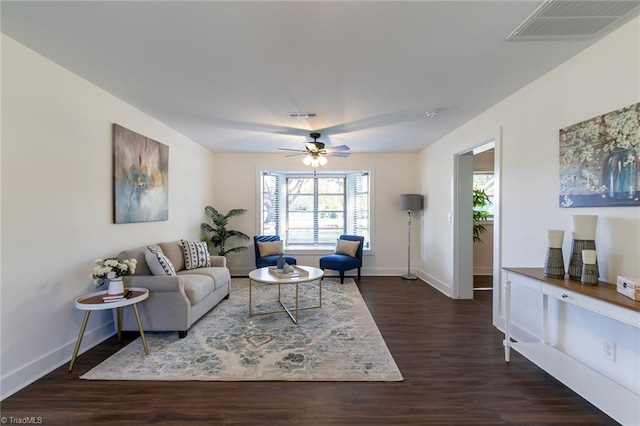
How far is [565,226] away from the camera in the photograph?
2.47 metres

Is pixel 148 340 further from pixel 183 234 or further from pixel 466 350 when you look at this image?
pixel 466 350

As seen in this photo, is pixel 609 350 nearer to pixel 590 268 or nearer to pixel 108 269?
pixel 590 268

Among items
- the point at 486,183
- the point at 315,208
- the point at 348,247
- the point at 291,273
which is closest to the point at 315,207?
the point at 315,208

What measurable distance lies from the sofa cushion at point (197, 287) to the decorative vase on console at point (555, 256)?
340 cm

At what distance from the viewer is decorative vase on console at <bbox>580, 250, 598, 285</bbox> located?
204cm

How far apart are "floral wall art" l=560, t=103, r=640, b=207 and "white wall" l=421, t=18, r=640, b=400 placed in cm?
7

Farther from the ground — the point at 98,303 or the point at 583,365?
the point at 98,303

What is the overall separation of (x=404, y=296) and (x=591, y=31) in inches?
146

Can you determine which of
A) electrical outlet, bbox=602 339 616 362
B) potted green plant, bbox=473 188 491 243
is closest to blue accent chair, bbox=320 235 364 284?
potted green plant, bbox=473 188 491 243

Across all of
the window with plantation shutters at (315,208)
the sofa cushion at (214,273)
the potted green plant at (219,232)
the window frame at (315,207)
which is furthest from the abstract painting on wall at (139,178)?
the window with plantation shutters at (315,208)

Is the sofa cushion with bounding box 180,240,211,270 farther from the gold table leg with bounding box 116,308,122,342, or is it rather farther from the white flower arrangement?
the white flower arrangement

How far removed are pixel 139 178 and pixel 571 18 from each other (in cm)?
434

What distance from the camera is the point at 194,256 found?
4.18 meters

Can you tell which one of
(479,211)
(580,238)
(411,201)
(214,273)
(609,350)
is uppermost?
(411,201)
